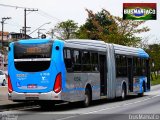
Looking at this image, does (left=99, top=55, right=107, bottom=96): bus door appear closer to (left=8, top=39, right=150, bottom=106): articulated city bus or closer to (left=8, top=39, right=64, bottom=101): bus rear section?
(left=8, top=39, right=150, bottom=106): articulated city bus

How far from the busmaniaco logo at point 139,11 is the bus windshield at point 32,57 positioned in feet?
132

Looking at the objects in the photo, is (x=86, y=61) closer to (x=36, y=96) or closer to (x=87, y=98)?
(x=87, y=98)

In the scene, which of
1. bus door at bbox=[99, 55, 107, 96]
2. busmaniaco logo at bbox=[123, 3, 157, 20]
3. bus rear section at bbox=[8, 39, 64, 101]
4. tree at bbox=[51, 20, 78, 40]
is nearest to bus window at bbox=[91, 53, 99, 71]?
bus door at bbox=[99, 55, 107, 96]

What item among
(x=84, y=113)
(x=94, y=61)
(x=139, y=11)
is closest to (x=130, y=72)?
(x=94, y=61)

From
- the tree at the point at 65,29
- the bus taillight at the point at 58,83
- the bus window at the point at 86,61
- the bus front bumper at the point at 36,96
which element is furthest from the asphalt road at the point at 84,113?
the tree at the point at 65,29

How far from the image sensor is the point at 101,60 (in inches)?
1069

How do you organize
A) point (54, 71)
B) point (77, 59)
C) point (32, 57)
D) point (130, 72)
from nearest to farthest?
point (54, 71), point (32, 57), point (77, 59), point (130, 72)

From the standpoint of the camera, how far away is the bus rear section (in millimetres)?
21609

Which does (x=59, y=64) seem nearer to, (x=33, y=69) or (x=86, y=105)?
(x=33, y=69)

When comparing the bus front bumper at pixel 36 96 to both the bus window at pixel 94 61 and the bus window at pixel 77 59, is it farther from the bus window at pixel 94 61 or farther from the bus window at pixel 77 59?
the bus window at pixel 94 61

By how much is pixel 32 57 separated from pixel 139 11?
42561mm

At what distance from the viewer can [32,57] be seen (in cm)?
2208

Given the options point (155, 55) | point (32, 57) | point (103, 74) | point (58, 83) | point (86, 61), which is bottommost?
point (58, 83)

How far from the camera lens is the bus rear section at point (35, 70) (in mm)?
21609
